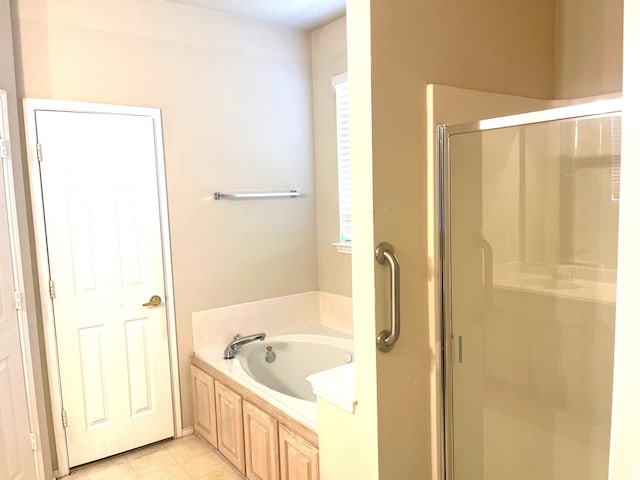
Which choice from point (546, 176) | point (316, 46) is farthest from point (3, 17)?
point (546, 176)

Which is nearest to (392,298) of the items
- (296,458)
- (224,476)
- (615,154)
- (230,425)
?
(615,154)

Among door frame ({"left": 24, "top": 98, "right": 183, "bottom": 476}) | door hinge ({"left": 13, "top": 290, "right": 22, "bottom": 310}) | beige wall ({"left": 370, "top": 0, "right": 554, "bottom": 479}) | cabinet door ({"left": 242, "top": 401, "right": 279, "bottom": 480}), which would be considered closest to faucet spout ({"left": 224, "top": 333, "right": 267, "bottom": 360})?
door frame ({"left": 24, "top": 98, "right": 183, "bottom": 476})

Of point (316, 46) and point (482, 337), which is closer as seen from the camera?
point (482, 337)

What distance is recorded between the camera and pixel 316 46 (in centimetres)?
342

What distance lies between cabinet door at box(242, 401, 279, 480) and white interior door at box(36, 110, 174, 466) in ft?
2.46

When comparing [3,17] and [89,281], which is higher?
[3,17]

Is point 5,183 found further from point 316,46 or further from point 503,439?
point 503,439

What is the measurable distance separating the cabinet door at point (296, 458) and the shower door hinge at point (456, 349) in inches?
27.3

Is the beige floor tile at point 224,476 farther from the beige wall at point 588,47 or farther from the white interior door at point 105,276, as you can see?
the beige wall at point 588,47

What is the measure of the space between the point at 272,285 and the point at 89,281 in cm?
118

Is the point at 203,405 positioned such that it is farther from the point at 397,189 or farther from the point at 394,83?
the point at 394,83

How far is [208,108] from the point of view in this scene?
3.07m

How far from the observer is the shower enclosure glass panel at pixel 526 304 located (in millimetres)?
1748

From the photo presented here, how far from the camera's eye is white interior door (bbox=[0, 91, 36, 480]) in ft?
7.63
